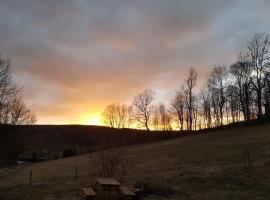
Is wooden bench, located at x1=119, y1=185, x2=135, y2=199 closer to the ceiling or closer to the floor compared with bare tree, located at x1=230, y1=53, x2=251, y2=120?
closer to the floor

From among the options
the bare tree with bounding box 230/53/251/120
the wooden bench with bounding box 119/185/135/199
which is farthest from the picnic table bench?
the bare tree with bounding box 230/53/251/120

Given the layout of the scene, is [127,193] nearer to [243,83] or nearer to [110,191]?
[110,191]

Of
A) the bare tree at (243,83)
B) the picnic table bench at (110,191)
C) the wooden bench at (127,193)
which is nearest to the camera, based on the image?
the wooden bench at (127,193)

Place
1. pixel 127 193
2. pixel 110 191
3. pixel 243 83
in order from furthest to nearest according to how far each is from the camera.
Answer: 1. pixel 243 83
2. pixel 110 191
3. pixel 127 193

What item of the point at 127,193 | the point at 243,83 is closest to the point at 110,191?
the point at 127,193

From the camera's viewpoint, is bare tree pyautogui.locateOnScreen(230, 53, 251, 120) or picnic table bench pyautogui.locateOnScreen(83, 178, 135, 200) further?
bare tree pyautogui.locateOnScreen(230, 53, 251, 120)

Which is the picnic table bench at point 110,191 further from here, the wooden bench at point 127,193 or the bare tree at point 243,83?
the bare tree at point 243,83

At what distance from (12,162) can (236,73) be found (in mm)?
50856

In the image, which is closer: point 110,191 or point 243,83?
point 110,191

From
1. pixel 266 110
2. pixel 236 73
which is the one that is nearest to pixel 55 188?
pixel 266 110

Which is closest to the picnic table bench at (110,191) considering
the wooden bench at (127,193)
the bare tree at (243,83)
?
the wooden bench at (127,193)

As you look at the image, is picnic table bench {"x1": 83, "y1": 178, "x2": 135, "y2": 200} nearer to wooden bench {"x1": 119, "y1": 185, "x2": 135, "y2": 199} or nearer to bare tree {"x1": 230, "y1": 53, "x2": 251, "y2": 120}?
wooden bench {"x1": 119, "y1": 185, "x2": 135, "y2": 199}

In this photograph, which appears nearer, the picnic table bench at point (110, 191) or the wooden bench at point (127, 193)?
the wooden bench at point (127, 193)

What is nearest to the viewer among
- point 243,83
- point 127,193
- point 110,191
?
point 127,193
